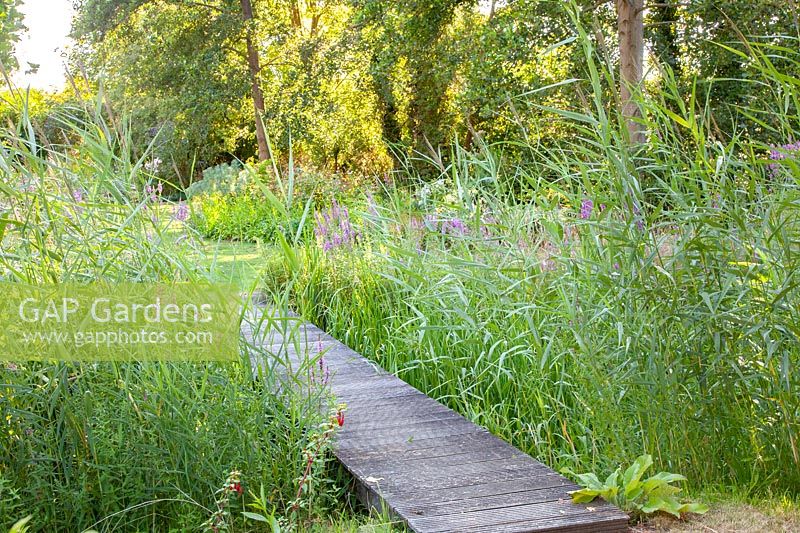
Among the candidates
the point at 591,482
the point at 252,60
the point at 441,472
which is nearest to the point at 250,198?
the point at 252,60

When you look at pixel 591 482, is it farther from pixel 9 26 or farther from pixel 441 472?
pixel 9 26

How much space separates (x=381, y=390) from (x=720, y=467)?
162 centimetres

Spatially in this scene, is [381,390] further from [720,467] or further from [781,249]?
[781,249]

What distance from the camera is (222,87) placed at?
57.4 ft

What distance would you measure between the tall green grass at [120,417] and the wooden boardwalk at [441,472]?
210mm

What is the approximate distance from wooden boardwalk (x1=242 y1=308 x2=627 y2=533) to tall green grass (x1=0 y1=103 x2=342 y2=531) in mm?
210

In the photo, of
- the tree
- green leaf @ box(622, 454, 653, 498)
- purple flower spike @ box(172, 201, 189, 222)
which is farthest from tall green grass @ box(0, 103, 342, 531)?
the tree

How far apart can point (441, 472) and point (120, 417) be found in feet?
3.63

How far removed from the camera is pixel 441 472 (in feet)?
9.70

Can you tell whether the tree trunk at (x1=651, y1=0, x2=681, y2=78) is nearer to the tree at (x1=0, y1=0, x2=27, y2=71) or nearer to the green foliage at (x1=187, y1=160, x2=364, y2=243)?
the green foliage at (x1=187, y1=160, x2=364, y2=243)

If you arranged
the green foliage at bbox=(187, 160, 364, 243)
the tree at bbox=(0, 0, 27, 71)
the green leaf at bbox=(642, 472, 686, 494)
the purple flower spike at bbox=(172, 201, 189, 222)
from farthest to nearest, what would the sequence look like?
the tree at bbox=(0, 0, 27, 71) < the green foliage at bbox=(187, 160, 364, 243) < the purple flower spike at bbox=(172, 201, 189, 222) < the green leaf at bbox=(642, 472, 686, 494)

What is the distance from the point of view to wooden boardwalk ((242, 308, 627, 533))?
8.25 feet

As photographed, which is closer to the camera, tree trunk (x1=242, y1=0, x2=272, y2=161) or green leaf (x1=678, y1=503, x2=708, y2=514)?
green leaf (x1=678, y1=503, x2=708, y2=514)

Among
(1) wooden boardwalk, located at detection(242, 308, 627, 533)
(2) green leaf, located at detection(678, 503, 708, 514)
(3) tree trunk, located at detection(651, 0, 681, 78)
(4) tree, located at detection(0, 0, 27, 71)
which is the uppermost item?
(4) tree, located at detection(0, 0, 27, 71)
